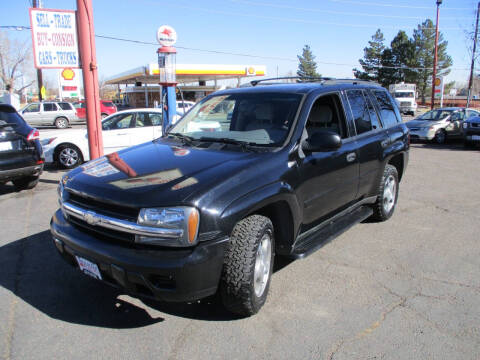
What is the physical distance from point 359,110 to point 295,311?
2601 mm

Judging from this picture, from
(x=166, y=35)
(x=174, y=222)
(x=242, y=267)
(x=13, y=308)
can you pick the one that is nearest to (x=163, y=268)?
(x=174, y=222)

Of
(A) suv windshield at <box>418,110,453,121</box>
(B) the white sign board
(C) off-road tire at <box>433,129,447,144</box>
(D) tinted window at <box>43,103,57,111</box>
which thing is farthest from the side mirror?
(D) tinted window at <box>43,103,57,111</box>

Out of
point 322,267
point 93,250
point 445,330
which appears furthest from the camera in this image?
point 322,267

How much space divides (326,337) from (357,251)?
1861 mm

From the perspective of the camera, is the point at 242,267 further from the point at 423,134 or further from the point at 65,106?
the point at 65,106

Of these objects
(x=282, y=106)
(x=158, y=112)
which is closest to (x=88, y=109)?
(x=158, y=112)

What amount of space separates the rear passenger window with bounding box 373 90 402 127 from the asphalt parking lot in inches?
62.4

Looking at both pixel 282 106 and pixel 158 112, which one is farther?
pixel 158 112

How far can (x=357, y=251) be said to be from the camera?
185 inches

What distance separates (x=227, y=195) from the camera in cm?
291

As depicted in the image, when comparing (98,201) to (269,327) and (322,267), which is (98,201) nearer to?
(269,327)

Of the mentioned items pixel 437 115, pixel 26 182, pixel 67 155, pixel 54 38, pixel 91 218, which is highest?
pixel 54 38

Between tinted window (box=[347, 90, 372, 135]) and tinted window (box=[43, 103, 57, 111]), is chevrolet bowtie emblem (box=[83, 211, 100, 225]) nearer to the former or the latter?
tinted window (box=[347, 90, 372, 135])

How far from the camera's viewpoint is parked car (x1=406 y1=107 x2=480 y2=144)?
16.0 metres
